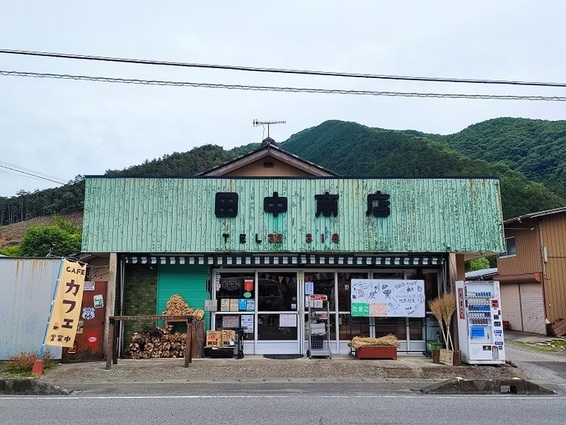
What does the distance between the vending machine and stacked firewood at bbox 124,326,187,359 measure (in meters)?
7.54

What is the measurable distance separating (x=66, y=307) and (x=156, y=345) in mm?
2818

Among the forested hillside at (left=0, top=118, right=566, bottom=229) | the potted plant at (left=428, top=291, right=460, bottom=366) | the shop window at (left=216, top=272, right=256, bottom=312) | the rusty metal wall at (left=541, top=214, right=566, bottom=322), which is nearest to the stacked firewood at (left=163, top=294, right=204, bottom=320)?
the shop window at (left=216, top=272, right=256, bottom=312)

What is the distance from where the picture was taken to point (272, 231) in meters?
15.0

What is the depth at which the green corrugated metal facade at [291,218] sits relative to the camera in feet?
48.5

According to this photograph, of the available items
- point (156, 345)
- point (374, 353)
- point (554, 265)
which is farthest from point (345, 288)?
point (554, 265)

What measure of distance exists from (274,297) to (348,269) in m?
2.34

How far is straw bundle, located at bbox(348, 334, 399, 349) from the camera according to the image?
46.8 feet

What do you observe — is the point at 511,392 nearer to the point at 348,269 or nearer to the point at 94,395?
the point at 348,269

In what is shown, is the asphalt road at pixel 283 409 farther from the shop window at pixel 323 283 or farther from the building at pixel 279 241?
the shop window at pixel 323 283

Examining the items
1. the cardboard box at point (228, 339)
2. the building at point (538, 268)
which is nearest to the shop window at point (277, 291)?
the cardboard box at point (228, 339)

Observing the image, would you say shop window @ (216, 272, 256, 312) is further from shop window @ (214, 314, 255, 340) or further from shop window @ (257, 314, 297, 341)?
shop window @ (257, 314, 297, 341)

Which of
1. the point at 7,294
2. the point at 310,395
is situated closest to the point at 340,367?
the point at 310,395

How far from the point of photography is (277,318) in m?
15.2

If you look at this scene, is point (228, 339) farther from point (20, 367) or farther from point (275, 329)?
point (20, 367)
